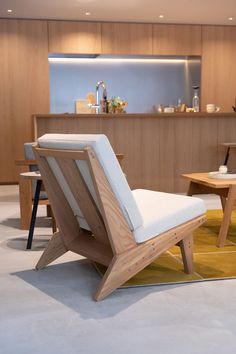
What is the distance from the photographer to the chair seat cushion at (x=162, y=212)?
2.41 m

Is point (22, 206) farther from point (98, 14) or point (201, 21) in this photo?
point (201, 21)

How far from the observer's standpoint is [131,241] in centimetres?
234

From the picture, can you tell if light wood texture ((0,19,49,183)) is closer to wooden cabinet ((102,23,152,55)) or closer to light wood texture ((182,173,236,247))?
wooden cabinet ((102,23,152,55))

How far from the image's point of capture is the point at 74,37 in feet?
23.1

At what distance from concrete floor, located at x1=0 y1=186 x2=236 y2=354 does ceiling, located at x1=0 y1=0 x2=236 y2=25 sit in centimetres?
424

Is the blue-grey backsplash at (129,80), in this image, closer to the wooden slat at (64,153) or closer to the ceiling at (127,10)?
the ceiling at (127,10)

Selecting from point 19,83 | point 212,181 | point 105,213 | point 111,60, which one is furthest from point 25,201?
point 111,60

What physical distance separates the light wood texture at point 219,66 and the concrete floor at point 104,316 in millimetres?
5284

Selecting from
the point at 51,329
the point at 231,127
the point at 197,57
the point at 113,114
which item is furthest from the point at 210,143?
the point at 51,329

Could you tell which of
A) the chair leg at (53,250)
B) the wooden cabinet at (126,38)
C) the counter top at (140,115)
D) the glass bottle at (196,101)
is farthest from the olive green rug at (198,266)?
the wooden cabinet at (126,38)

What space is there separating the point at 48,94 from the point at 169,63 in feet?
7.02

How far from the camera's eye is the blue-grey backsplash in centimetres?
749

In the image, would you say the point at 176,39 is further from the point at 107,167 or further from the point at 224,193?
the point at 107,167

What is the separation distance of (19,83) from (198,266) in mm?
4856
